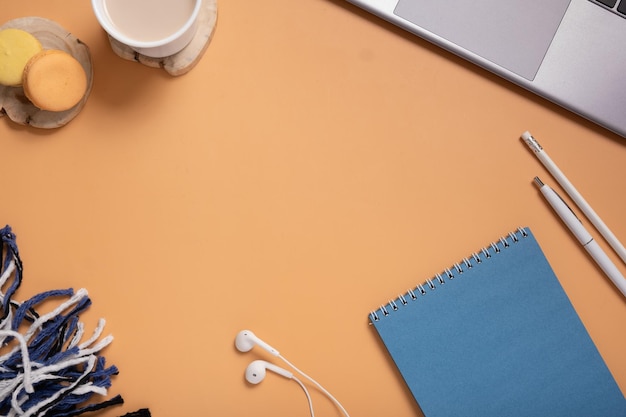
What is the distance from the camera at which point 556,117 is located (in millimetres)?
751

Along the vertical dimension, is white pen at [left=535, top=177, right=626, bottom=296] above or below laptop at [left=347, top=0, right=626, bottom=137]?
below

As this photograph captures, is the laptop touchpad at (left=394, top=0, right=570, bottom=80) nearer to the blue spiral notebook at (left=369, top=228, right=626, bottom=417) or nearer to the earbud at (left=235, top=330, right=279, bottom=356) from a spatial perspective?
the blue spiral notebook at (left=369, top=228, right=626, bottom=417)

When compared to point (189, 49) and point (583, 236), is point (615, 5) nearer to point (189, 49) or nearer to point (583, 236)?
point (583, 236)

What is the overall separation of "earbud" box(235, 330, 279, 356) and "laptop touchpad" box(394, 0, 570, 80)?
437 millimetres

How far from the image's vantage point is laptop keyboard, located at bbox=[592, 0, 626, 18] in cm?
71

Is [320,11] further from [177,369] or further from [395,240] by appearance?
[177,369]

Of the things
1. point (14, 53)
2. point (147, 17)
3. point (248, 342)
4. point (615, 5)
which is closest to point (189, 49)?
point (147, 17)

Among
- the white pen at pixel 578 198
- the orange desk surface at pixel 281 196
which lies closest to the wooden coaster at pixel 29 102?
the orange desk surface at pixel 281 196

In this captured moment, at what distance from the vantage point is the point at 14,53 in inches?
25.8

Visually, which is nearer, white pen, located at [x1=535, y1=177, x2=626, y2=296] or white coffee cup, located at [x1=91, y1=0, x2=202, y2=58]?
white coffee cup, located at [x1=91, y1=0, x2=202, y2=58]

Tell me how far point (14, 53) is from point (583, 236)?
726 mm

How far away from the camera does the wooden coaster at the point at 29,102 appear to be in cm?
70

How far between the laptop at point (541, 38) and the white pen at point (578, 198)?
0.06 meters

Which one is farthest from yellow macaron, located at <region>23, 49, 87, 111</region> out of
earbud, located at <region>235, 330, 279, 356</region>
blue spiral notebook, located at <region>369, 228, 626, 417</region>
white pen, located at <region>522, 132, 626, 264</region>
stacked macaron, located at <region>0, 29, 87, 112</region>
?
white pen, located at <region>522, 132, 626, 264</region>
